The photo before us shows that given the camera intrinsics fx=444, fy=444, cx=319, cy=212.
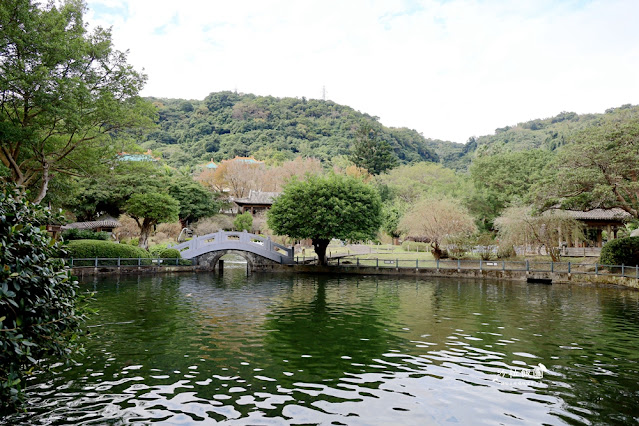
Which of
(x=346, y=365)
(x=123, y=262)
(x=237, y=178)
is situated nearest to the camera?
(x=346, y=365)

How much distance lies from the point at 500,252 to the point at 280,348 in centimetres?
2599

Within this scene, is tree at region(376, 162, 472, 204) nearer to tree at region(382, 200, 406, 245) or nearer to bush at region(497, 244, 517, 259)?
tree at region(382, 200, 406, 245)

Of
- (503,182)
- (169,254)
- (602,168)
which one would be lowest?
(169,254)

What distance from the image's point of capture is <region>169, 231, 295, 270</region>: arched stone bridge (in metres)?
30.4

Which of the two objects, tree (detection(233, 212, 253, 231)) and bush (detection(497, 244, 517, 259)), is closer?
bush (detection(497, 244, 517, 259))

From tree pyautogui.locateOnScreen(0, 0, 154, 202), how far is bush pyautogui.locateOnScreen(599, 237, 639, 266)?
978 inches

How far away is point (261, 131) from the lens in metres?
87.6

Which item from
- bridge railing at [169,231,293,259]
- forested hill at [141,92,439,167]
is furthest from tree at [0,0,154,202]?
forested hill at [141,92,439,167]

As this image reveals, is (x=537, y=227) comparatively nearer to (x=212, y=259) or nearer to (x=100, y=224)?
(x=212, y=259)

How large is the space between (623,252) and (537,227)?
5.86m

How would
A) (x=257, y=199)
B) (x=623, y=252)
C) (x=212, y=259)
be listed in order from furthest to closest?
(x=257, y=199)
(x=212, y=259)
(x=623, y=252)

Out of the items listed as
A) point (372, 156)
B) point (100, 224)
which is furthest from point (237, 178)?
point (100, 224)

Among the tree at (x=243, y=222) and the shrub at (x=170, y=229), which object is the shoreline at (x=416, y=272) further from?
the shrub at (x=170, y=229)

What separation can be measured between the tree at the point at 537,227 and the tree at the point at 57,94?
22618 millimetres
